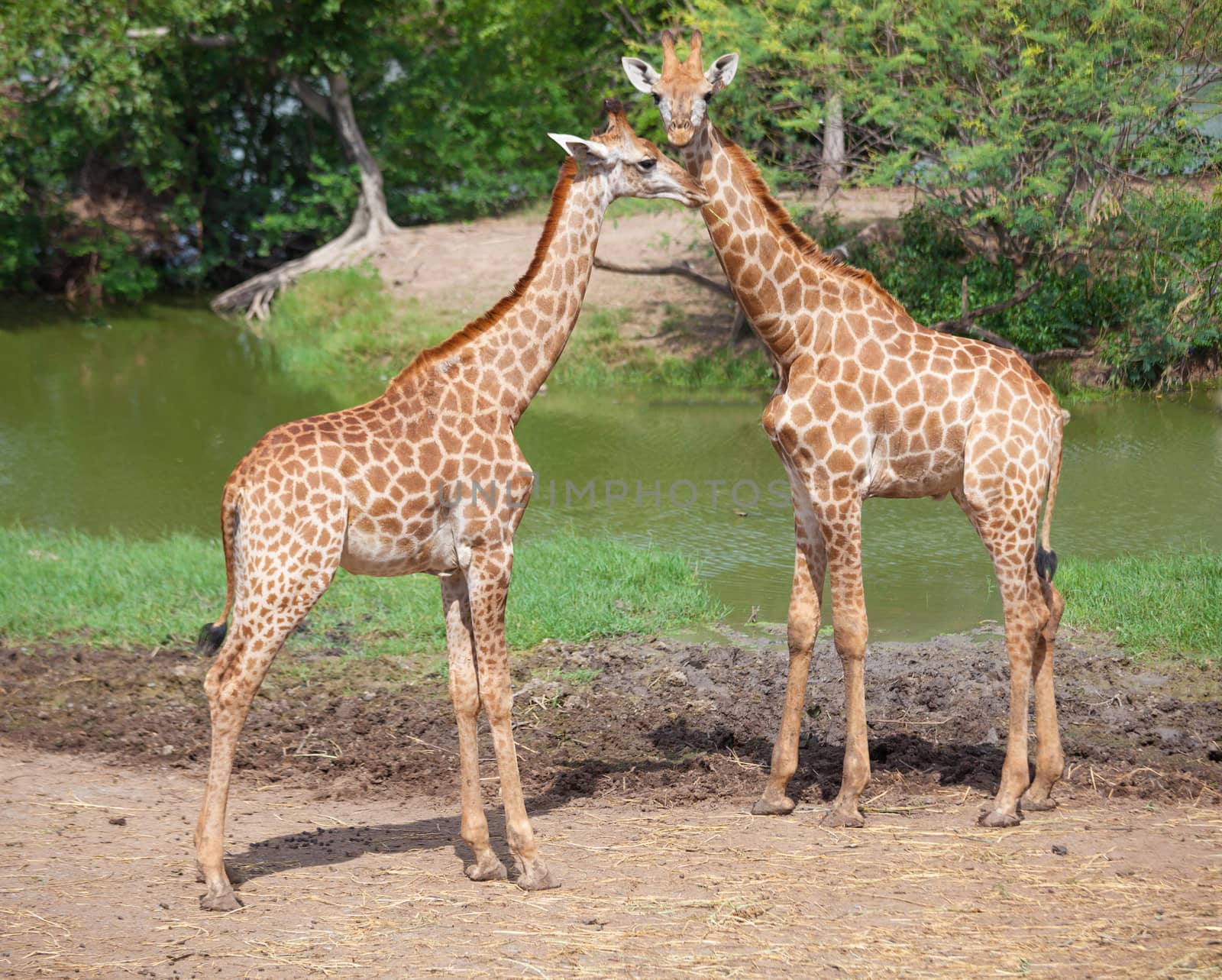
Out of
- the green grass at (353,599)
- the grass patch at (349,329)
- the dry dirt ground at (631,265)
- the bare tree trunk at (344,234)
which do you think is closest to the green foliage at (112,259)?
the bare tree trunk at (344,234)

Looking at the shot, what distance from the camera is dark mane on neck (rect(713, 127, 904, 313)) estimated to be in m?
6.14

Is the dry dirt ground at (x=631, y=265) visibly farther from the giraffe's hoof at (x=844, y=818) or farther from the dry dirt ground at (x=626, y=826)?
the giraffe's hoof at (x=844, y=818)

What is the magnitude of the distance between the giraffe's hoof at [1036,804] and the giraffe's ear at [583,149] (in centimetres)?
353

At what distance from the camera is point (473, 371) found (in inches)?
223

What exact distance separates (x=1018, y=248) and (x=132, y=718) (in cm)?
1266

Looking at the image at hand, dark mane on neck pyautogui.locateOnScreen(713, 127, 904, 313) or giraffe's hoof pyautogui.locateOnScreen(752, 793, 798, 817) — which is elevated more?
dark mane on neck pyautogui.locateOnScreen(713, 127, 904, 313)

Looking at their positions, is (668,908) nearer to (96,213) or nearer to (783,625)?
(783,625)

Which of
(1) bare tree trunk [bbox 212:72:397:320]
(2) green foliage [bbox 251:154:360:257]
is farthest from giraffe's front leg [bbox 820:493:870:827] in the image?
(2) green foliage [bbox 251:154:360:257]

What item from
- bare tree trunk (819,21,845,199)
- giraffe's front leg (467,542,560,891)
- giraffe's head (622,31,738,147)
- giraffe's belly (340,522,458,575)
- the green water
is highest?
bare tree trunk (819,21,845,199)

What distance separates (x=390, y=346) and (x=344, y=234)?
4.25m

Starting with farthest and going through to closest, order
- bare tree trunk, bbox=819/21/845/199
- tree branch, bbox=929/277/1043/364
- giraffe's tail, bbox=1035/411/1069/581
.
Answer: bare tree trunk, bbox=819/21/845/199
tree branch, bbox=929/277/1043/364
giraffe's tail, bbox=1035/411/1069/581

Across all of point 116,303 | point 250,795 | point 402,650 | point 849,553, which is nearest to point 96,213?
point 116,303

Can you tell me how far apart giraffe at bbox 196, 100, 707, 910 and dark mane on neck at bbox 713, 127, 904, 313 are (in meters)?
0.36

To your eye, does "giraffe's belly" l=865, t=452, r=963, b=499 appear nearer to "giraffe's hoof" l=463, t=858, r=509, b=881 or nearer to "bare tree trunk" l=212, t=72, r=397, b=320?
"giraffe's hoof" l=463, t=858, r=509, b=881
